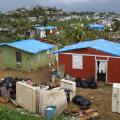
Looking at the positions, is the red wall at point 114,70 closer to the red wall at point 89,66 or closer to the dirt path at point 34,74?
the red wall at point 89,66

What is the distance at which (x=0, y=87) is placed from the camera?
20.2 meters

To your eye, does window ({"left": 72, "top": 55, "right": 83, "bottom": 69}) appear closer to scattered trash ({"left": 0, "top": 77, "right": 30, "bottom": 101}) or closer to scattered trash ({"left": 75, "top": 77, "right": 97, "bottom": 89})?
scattered trash ({"left": 75, "top": 77, "right": 97, "bottom": 89})

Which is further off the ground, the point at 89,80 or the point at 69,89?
the point at 69,89

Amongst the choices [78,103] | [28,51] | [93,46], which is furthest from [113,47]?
[78,103]

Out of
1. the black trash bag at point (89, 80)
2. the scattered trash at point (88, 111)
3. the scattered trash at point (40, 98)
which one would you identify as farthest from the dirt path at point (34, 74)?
the scattered trash at point (88, 111)

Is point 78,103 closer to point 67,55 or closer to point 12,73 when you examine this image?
point 67,55

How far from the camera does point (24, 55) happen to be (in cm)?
2881

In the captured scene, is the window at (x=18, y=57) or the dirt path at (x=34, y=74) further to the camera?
the window at (x=18, y=57)

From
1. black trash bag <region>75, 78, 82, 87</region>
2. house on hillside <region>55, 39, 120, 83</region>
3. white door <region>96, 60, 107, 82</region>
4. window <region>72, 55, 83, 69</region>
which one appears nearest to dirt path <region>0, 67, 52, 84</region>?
house on hillside <region>55, 39, 120, 83</region>

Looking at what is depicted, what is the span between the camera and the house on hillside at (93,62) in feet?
79.3

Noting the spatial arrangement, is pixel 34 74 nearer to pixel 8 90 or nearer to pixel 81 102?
pixel 8 90

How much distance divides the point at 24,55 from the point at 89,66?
630cm

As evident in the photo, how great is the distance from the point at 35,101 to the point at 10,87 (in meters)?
2.80

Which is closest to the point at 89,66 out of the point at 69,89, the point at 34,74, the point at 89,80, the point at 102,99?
the point at 89,80
